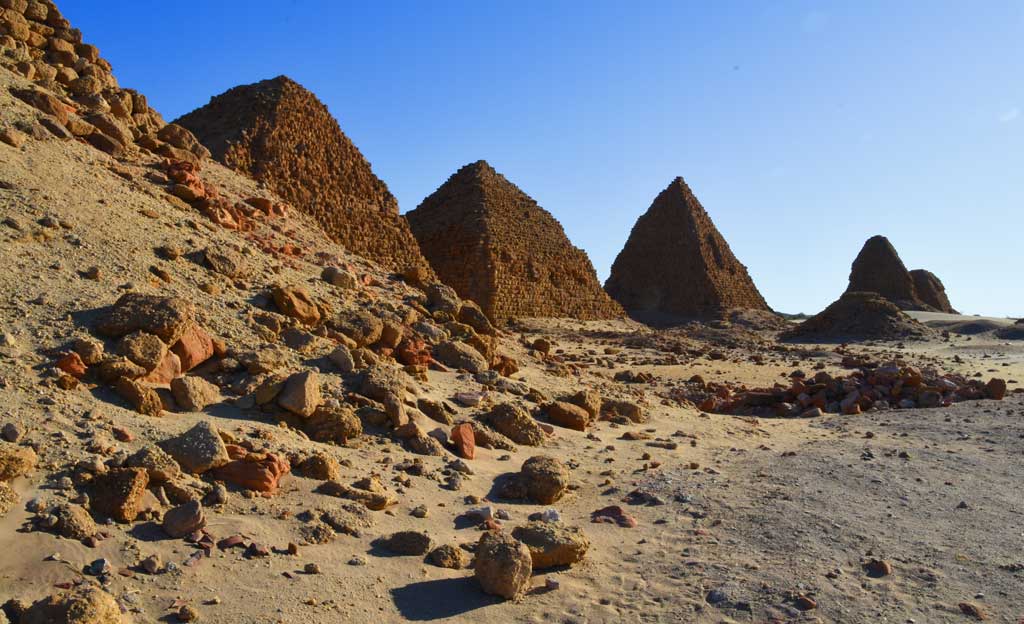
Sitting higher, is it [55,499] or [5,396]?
[5,396]

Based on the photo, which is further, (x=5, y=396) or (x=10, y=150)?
(x=10, y=150)

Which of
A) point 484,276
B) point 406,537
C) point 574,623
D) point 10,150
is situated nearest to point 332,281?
point 10,150

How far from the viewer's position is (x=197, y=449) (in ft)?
14.3

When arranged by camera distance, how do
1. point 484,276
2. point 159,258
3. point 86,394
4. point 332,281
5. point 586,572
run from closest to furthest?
point 586,572 → point 86,394 → point 159,258 → point 332,281 → point 484,276

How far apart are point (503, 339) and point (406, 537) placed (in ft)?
Answer: 25.5

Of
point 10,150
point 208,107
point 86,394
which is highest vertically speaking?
point 208,107

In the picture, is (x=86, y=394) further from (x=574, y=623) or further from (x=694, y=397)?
(x=694, y=397)

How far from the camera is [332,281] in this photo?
29.3 ft

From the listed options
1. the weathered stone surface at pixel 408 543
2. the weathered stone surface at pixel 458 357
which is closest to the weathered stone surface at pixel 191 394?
the weathered stone surface at pixel 408 543

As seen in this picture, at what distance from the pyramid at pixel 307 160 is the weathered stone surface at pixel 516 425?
11017 millimetres

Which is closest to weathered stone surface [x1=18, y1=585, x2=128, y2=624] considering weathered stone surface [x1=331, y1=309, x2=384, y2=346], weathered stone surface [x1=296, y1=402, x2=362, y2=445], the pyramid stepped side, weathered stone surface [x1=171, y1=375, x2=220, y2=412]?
weathered stone surface [x1=171, y1=375, x2=220, y2=412]

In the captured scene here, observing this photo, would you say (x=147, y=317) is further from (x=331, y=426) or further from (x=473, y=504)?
(x=473, y=504)

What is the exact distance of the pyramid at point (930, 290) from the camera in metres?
46.8

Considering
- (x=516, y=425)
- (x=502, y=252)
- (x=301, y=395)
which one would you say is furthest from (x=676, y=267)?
(x=301, y=395)
